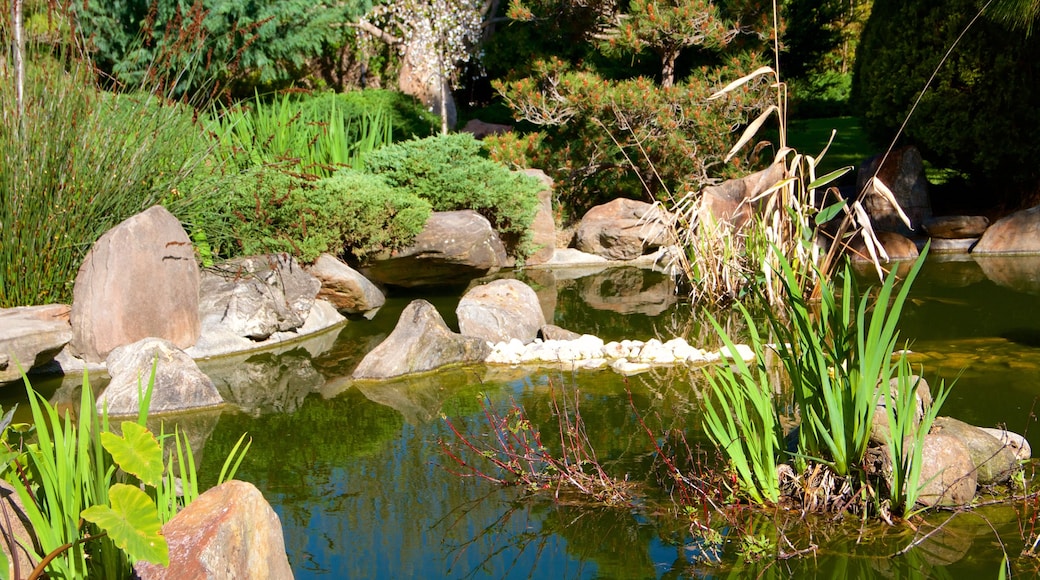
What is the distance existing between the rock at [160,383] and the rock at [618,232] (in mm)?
6282

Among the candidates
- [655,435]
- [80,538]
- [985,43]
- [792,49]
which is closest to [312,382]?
[655,435]

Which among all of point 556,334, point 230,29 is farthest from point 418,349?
point 230,29

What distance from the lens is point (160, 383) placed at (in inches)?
224

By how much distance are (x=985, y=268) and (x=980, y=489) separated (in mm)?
6639

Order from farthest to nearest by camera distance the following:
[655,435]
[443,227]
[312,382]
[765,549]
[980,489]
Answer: [443,227] < [312,382] < [655,435] < [980,489] < [765,549]

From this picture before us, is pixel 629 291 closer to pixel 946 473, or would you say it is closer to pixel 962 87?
pixel 962 87

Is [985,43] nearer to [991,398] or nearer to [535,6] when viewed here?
[535,6]

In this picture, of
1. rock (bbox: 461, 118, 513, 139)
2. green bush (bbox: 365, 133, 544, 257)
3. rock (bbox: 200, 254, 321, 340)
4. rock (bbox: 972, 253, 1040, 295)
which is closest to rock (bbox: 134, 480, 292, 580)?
rock (bbox: 200, 254, 321, 340)

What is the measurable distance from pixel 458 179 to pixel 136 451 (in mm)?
6989

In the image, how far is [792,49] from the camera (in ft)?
45.8

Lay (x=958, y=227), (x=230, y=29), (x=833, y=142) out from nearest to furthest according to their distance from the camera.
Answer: (x=958, y=227), (x=230, y=29), (x=833, y=142)

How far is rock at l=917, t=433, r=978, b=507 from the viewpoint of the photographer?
12.4 feet

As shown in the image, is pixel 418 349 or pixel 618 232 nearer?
pixel 418 349

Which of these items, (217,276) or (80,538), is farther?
(217,276)
